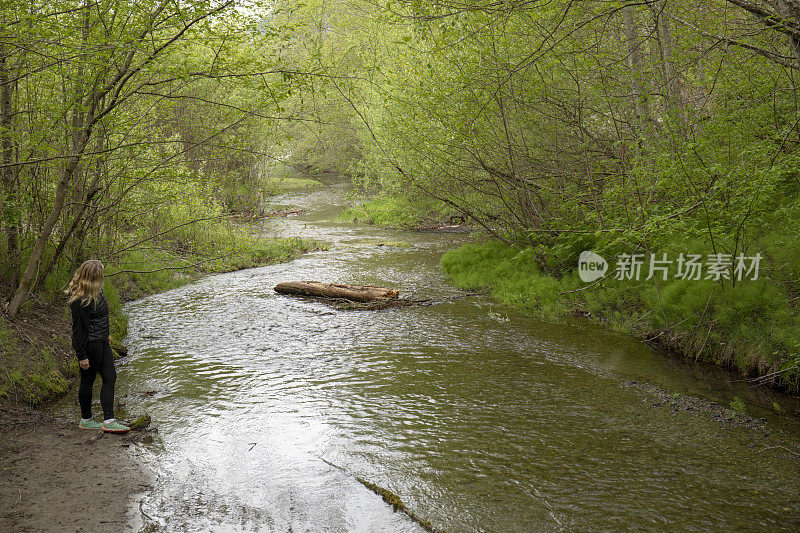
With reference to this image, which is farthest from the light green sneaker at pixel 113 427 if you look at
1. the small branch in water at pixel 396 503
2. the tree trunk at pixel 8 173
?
the tree trunk at pixel 8 173

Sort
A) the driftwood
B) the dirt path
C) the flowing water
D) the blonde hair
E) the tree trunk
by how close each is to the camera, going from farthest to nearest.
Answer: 1. the driftwood
2. the tree trunk
3. the blonde hair
4. the flowing water
5. the dirt path

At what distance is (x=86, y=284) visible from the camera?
267 inches

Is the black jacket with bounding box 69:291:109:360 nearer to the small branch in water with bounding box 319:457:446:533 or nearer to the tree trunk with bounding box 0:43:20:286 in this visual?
the tree trunk with bounding box 0:43:20:286

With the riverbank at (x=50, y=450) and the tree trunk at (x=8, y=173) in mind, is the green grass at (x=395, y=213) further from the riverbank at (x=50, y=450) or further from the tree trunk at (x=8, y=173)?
the riverbank at (x=50, y=450)

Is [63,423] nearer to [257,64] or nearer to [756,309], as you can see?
[257,64]

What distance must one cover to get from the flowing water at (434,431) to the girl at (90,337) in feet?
2.46

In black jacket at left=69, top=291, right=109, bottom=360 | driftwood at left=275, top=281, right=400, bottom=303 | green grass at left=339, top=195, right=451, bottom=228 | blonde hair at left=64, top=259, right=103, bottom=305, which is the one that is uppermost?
green grass at left=339, top=195, right=451, bottom=228

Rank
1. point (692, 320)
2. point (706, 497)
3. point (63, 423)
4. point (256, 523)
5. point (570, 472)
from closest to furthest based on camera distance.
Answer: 1. point (256, 523)
2. point (706, 497)
3. point (570, 472)
4. point (63, 423)
5. point (692, 320)

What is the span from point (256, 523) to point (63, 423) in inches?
147

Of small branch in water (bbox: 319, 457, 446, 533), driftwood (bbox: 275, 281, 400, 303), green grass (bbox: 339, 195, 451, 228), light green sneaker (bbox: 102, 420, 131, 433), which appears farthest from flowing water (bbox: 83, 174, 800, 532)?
green grass (bbox: 339, 195, 451, 228)

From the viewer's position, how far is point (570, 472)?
5.98 meters

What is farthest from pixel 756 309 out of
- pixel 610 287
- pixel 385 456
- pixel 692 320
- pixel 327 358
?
pixel 327 358

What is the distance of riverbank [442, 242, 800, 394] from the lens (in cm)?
828

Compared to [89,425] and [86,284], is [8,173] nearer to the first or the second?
[86,284]
